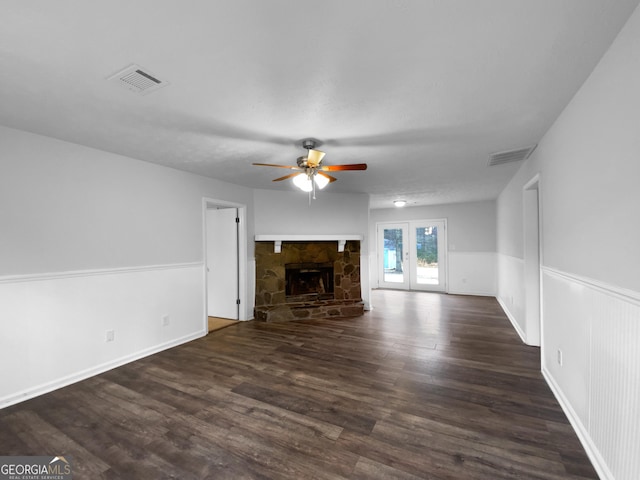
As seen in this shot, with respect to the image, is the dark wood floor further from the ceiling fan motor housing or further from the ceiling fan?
the ceiling fan motor housing

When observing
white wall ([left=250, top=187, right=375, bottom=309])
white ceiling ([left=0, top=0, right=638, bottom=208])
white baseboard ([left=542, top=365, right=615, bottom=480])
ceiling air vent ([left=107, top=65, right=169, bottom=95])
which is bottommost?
white baseboard ([left=542, top=365, right=615, bottom=480])

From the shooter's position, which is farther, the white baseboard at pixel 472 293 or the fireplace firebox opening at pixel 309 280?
the white baseboard at pixel 472 293

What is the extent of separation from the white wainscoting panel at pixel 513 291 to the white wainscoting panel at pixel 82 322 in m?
4.59

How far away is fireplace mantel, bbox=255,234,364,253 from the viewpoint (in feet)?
16.7

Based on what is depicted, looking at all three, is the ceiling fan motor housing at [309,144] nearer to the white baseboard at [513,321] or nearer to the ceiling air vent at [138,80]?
the ceiling air vent at [138,80]

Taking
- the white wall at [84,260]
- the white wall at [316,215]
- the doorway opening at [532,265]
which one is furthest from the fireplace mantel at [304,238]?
the doorway opening at [532,265]

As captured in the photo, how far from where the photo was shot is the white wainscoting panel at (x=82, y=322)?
245cm

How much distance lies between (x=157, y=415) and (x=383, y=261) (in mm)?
6830

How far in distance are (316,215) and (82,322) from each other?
12.1 ft

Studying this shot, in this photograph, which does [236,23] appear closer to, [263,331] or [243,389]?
[243,389]

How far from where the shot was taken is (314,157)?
2.76 meters

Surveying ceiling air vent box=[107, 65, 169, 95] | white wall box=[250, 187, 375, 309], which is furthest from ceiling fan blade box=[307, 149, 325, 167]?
white wall box=[250, 187, 375, 309]

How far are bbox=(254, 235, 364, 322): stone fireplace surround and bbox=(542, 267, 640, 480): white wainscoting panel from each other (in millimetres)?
3379

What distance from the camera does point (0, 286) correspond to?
93.5 inches
